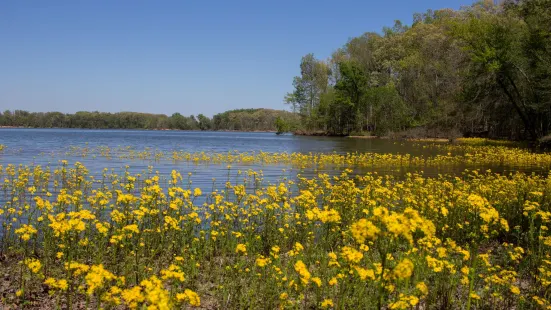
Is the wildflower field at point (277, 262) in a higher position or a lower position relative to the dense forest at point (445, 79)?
lower

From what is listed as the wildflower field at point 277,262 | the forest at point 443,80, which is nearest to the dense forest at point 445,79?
the forest at point 443,80

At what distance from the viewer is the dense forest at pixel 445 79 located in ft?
138

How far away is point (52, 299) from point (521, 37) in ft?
162

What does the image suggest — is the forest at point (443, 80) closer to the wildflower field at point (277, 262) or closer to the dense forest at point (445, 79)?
the dense forest at point (445, 79)

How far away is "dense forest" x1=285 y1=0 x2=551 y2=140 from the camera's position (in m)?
42.0

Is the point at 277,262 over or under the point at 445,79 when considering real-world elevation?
under

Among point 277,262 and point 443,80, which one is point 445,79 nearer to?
point 443,80

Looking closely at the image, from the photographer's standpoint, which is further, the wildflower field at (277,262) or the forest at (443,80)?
the forest at (443,80)

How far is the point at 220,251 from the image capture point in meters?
7.52

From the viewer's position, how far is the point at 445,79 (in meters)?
70.2

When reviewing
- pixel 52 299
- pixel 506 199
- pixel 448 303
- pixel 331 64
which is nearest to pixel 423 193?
pixel 506 199

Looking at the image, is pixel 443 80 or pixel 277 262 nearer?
pixel 277 262

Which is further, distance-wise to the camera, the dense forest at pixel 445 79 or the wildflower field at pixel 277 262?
the dense forest at pixel 445 79

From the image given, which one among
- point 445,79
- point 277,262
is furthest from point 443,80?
point 277,262
